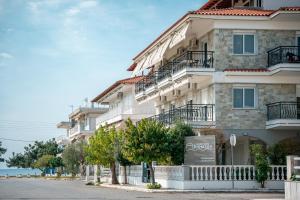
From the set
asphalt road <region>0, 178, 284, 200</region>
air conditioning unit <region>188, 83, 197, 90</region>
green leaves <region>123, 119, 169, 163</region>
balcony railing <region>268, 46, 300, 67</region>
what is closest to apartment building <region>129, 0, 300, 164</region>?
balcony railing <region>268, 46, 300, 67</region>

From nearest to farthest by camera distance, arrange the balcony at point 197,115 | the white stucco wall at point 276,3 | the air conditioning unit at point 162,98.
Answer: the balcony at point 197,115 < the white stucco wall at point 276,3 < the air conditioning unit at point 162,98

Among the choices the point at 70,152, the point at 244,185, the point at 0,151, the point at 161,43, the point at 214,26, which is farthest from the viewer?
the point at 0,151

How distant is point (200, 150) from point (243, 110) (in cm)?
471

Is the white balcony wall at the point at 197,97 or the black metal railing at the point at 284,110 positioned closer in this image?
the black metal railing at the point at 284,110

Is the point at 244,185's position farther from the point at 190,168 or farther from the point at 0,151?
the point at 0,151

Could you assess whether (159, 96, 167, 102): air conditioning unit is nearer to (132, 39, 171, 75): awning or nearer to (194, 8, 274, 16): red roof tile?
(132, 39, 171, 75): awning

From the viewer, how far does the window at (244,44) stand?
140ft

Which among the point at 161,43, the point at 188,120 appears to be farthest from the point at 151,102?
the point at 188,120

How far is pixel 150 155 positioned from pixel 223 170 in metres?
4.41

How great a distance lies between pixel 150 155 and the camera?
39.9 metres

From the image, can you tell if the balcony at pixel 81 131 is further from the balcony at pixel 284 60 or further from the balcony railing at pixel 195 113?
the balcony at pixel 284 60

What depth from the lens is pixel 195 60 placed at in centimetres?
4306

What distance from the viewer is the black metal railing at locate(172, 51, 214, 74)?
42.7 m

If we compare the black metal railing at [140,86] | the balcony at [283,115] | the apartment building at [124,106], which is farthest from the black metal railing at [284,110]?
the apartment building at [124,106]
